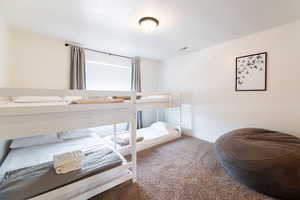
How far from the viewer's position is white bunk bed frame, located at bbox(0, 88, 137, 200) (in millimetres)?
1025

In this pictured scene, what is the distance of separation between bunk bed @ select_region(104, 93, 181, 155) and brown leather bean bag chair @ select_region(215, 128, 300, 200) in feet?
4.88

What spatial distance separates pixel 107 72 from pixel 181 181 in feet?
9.72

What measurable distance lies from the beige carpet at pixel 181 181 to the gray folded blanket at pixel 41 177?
35 centimetres

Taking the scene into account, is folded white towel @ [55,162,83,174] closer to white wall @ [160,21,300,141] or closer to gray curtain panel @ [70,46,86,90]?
gray curtain panel @ [70,46,86,90]

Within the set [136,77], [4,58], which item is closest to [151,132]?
[136,77]

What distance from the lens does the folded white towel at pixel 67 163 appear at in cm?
136

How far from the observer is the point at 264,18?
188cm

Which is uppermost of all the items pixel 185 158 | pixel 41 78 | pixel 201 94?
pixel 41 78

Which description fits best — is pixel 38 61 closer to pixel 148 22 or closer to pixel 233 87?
pixel 148 22

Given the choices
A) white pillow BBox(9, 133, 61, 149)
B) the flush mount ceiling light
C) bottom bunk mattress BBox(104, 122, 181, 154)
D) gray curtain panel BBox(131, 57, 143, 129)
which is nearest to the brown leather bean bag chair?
bottom bunk mattress BBox(104, 122, 181, 154)

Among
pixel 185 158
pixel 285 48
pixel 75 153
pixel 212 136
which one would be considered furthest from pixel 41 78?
pixel 285 48

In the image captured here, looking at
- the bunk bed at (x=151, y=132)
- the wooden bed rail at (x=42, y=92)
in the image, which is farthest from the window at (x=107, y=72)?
the wooden bed rail at (x=42, y=92)

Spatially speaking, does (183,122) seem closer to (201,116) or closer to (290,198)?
(201,116)

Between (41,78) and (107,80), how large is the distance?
1355 mm
